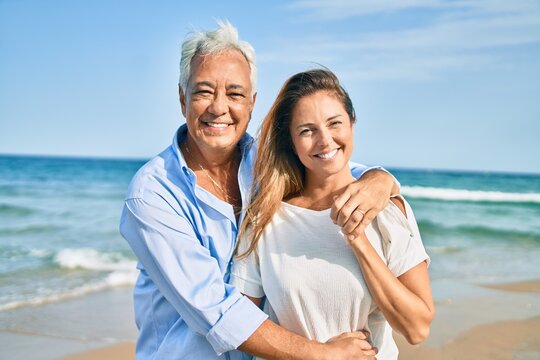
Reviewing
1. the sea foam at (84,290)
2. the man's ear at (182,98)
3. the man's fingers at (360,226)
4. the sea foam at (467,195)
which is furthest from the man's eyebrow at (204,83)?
the sea foam at (467,195)

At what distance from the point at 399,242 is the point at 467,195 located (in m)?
24.6

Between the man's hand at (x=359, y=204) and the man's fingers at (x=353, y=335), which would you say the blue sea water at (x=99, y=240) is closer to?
the man's fingers at (x=353, y=335)

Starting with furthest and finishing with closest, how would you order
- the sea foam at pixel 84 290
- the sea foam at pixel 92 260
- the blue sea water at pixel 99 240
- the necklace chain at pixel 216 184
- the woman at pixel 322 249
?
the sea foam at pixel 92 260 < the blue sea water at pixel 99 240 < the sea foam at pixel 84 290 < the necklace chain at pixel 216 184 < the woman at pixel 322 249

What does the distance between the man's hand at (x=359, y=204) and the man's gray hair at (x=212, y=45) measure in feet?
2.60

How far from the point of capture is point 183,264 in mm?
2748

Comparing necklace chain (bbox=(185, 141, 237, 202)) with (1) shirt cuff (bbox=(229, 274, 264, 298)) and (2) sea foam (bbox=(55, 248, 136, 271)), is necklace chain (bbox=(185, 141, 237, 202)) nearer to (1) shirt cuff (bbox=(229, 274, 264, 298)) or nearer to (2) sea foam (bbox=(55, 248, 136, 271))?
(1) shirt cuff (bbox=(229, 274, 264, 298))

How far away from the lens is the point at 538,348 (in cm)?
530

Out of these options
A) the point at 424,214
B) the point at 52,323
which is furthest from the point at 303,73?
the point at 424,214

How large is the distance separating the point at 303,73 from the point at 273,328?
47.1 inches

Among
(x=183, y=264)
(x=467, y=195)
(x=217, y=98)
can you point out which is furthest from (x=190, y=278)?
(x=467, y=195)

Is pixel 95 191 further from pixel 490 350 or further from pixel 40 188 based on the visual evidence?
pixel 490 350

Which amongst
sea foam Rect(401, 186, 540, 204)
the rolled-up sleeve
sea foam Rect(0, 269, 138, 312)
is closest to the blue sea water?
sea foam Rect(0, 269, 138, 312)

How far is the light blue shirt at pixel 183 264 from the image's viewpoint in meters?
2.73

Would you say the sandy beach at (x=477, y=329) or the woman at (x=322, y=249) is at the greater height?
the woman at (x=322, y=249)
